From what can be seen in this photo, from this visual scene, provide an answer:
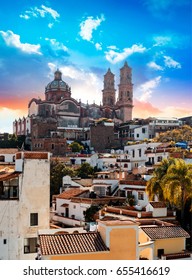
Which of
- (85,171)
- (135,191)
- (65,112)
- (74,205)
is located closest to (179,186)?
(135,191)

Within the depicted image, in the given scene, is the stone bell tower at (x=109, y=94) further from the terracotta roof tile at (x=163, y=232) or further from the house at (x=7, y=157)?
the terracotta roof tile at (x=163, y=232)

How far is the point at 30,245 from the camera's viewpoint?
1054cm

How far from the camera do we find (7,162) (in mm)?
24297

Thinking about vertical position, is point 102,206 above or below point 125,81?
below

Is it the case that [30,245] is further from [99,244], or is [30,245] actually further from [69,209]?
[69,209]

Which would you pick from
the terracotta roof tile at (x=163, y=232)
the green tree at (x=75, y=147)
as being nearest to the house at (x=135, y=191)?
the terracotta roof tile at (x=163, y=232)

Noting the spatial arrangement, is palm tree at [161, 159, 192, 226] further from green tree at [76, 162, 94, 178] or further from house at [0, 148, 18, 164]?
house at [0, 148, 18, 164]

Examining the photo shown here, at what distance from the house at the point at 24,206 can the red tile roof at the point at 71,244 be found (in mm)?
2372

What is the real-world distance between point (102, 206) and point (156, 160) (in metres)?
7.04

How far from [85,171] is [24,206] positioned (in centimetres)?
1381

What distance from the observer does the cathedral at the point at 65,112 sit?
34094mm

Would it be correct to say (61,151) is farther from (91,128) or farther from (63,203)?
(63,203)

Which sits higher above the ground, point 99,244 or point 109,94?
point 109,94
